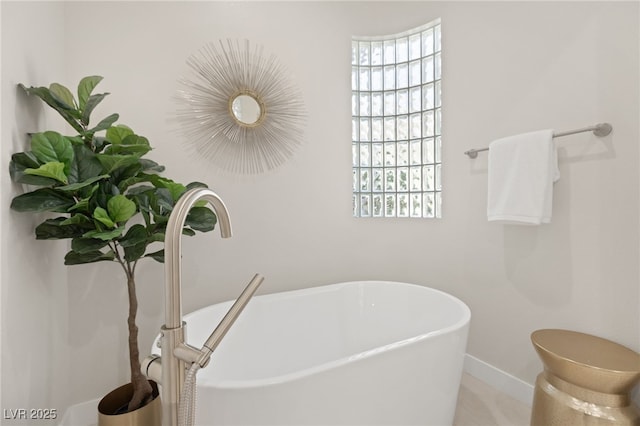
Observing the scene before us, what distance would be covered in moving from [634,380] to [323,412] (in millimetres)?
1177

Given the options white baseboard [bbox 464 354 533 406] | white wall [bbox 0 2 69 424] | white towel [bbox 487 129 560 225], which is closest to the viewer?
white wall [bbox 0 2 69 424]

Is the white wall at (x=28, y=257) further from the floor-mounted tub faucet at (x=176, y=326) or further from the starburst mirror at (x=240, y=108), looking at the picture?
the floor-mounted tub faucet at (x=176, y=326)

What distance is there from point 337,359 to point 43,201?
52.4 inches

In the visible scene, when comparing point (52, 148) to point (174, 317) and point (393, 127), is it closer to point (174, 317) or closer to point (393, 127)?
point (174, 317)

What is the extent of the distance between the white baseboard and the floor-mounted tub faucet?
184cm

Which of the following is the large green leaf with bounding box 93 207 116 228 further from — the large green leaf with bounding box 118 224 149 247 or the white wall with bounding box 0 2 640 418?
the white wall with bounding box 0 2 640 418

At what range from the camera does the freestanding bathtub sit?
910mm

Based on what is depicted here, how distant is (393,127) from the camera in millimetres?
2398

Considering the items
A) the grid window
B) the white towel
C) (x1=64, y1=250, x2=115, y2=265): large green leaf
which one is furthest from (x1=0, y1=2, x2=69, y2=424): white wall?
the white towel

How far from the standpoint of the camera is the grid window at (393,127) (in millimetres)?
2268

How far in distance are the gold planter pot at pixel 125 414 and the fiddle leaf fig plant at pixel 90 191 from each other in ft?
0.21

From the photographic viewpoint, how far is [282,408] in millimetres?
922

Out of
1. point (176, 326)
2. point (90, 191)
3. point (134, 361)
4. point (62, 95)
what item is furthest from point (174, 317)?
point (62, 95)

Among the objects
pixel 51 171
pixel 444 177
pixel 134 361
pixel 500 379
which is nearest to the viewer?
pixel 51 171
